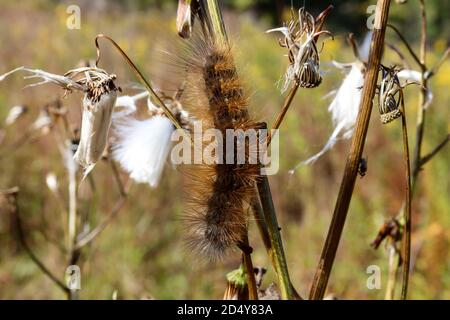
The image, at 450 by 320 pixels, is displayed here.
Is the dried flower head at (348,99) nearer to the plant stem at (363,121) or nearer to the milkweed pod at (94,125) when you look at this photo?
the plant stem at (363,121)

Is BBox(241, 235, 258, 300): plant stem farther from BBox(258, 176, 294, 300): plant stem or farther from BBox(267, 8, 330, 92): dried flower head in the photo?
BBox(267, 8, 330, 92): dried flower head

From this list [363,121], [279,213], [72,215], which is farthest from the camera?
[279,213]

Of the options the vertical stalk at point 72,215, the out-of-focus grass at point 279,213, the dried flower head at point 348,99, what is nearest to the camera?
the dried flower head at point 348,99

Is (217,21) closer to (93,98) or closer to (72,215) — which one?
(93,98)

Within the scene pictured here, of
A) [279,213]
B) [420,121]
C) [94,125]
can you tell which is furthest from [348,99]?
[279,213]

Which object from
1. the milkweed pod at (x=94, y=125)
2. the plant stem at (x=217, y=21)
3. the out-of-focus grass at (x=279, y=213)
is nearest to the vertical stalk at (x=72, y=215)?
the out-of-focus grass at (x=279, y=213)

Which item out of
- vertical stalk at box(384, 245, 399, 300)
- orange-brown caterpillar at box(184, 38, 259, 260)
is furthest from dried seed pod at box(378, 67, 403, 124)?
vertical stalk at box(384, 245, 399, 300)
